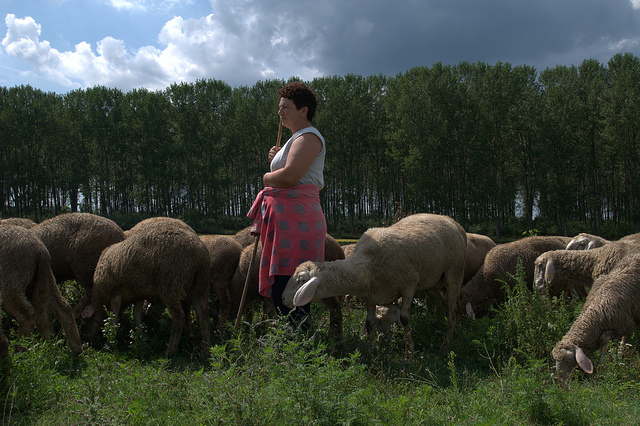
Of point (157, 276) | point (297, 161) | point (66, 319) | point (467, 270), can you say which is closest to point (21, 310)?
point (66, 319)

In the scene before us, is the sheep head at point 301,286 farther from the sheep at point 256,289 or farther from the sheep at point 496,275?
the sheep at point 496,275

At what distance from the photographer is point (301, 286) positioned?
13.0ft

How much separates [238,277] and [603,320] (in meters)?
4.45

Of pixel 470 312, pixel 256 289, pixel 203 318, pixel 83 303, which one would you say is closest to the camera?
pixel 203 318

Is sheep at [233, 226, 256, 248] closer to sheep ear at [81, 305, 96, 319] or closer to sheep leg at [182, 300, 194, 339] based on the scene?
sheep leg at [182, 300, 194, 339]

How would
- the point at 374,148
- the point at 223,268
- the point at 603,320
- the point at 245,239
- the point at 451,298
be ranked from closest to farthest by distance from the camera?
Result: the point at 603,320 < the point at 451,298 < the point at 223,268 < the point at 245,239 < the point at 374,148

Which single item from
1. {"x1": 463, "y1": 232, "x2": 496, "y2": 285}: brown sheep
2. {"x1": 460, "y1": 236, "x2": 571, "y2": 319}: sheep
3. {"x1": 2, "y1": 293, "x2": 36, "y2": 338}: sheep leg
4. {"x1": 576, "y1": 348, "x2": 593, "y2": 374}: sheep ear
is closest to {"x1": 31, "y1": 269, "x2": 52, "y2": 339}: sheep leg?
{"x1": 2, "y1": 293, "x2": 36, "y2": 338}: sheep leg

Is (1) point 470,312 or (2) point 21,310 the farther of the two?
(1) point 470,312

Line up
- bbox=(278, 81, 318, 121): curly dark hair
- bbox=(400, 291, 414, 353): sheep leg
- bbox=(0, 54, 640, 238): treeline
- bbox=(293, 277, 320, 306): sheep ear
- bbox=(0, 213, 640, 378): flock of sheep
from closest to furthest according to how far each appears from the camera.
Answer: bbox=(293, 277, 320, 306): sheep ear < bbox=(278, 81, 318, 121): curly dark hair < bbox=(0, 213, 640, 378): flock of sheep < bbox=(400, 291, 414, 353): sheep leg < bbox=(0, 54, 640, 238): treeline

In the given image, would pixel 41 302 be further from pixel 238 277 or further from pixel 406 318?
pixel 406 318

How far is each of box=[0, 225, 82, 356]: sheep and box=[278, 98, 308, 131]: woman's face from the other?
125 inches

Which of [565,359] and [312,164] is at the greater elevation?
[312,164]

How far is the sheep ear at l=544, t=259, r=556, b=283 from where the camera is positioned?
6.06 m

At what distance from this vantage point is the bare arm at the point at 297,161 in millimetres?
3949
